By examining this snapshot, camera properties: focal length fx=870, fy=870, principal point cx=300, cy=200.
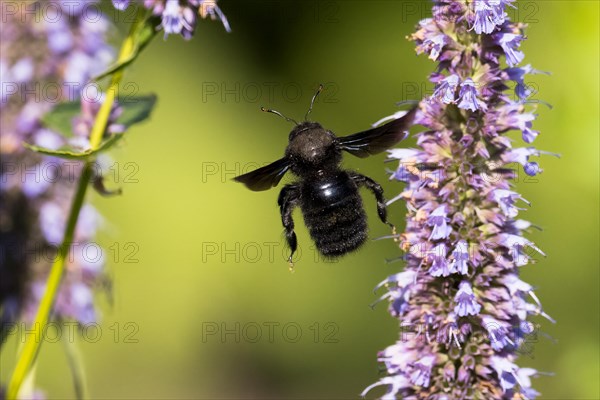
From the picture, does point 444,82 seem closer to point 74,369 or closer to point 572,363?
point 572,363

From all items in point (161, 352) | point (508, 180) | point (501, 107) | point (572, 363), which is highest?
point (161, 352)

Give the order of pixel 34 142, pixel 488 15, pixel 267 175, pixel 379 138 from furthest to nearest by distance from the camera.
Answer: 1. pixel 34 142
2. pixel 267 175
3. pixel 379 138
4. pixel 488 15

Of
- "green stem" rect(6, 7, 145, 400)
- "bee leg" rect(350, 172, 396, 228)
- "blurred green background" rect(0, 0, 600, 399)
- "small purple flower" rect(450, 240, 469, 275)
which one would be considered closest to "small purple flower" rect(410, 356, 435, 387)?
"small purple flower" rect(450, 240, 469, 275)

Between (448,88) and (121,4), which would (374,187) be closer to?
(448,88)

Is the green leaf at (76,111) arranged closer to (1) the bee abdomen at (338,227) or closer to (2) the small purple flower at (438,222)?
(1) the bee abdomen at (338,227)

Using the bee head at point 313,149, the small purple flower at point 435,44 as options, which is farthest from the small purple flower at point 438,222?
the bee head at point 313,149

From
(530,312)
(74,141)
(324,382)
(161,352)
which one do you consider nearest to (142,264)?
(161,352)

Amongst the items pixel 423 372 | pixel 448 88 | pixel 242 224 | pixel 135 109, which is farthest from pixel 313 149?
pixel 242 224

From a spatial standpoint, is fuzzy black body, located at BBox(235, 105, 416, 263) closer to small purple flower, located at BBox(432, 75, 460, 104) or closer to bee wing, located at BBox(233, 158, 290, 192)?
bee wing, located at BBox(233, 158, 290, 192)
